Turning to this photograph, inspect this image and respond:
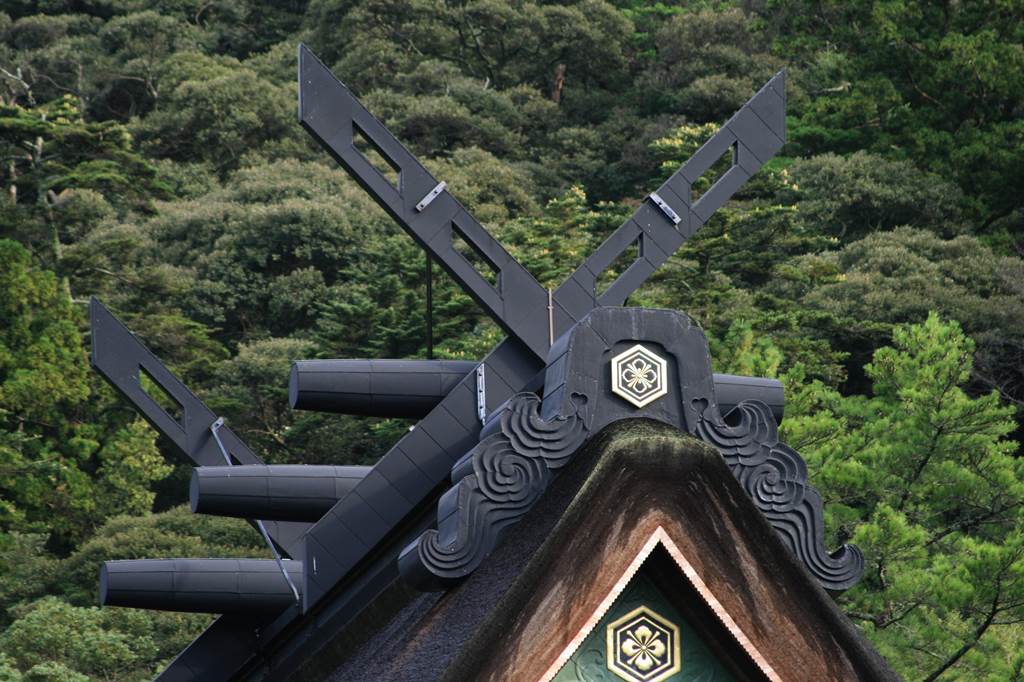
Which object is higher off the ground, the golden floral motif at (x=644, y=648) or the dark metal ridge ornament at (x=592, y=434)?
the dark metal ridge ornament at (x=592, y=434)

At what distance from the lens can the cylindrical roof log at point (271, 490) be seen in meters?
5.84

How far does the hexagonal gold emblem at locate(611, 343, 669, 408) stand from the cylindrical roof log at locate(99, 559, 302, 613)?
2.66 metres

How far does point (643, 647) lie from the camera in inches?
157

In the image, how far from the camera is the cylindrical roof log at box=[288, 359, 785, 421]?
580cm

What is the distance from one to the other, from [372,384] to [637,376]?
74.8 inches

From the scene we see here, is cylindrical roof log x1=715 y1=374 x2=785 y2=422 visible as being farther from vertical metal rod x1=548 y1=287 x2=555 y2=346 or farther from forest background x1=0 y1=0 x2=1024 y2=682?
forest background x1=0 y1=0 x2=1024 y2=682

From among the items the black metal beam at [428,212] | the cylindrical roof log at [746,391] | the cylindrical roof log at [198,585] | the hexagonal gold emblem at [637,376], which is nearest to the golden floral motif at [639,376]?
the hexagonal gold emblem at [637,376]

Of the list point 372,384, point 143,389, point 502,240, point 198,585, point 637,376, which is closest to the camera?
point 637,376

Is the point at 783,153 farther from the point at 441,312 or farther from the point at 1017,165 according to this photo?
the point at 441,312

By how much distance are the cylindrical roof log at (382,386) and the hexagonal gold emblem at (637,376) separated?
1679mm

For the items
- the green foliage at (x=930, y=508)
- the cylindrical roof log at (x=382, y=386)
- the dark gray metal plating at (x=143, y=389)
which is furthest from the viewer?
the green foliage at (x=930, y=508)

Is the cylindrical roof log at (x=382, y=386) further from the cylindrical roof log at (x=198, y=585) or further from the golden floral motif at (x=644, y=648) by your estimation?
the golden floral motif at (x=644, y=648)

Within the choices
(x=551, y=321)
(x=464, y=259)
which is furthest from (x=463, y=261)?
(x=551, y=321)

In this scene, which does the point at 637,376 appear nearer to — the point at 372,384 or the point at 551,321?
the point at 551,321
